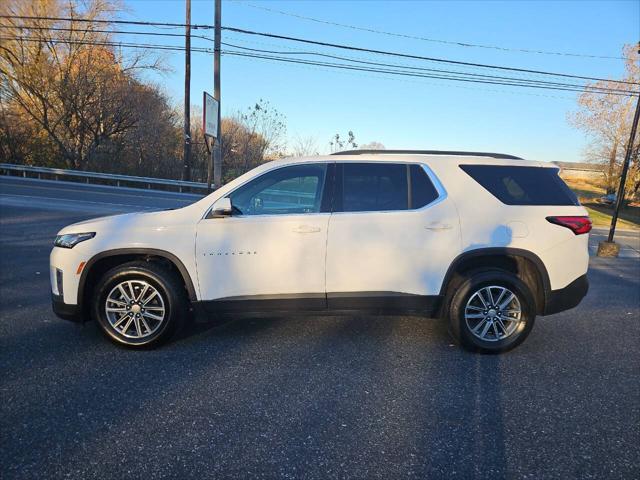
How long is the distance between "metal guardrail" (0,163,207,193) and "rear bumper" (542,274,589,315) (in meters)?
20.7

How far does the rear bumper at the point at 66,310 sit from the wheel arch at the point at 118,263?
6 cm

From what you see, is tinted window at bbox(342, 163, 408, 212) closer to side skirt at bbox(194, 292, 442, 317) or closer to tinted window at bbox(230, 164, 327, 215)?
tinted window at bbox(230, 164, 327, 215)

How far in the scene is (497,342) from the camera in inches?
153

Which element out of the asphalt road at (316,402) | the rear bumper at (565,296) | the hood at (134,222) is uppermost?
the hood at (134,222)

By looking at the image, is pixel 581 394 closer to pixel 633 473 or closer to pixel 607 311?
pixel 633 473

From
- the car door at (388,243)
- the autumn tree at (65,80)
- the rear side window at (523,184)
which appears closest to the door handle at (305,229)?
the car door at (388,243)

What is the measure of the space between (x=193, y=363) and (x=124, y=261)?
115 centimetres

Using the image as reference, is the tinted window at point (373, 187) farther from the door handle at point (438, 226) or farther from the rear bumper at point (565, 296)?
the rear bumper at point (565, 296)

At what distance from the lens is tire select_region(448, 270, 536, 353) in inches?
150

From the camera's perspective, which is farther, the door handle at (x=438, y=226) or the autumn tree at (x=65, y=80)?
the autumn tree at (x=65, y=80)

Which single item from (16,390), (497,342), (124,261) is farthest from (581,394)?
(16,390)

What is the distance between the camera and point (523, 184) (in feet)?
12.9

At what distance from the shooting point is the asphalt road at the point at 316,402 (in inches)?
92.7

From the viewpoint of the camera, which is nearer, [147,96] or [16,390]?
[16,390]
